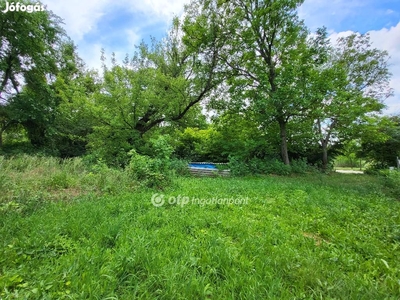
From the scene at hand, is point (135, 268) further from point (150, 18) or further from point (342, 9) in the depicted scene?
point (342, 9)

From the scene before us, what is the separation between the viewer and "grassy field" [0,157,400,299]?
A: 4.63 feet

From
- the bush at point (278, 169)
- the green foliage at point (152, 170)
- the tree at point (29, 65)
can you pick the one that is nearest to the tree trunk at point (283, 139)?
the bush at point (278, 169)

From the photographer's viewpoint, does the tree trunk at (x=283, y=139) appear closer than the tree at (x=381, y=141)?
Yes

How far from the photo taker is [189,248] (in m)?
1.97

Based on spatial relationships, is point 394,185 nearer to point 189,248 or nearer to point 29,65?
point 189,248

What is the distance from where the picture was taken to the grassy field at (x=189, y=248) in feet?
4.63

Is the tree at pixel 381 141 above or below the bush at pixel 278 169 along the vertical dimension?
above

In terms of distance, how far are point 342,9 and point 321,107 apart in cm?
406

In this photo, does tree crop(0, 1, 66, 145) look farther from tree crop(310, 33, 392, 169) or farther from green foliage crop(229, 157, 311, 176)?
tree crop(310, 33, 392, 169)

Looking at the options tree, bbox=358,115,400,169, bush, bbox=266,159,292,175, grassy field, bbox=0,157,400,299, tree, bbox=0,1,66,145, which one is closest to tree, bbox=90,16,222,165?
tree, bbox=0,1,66,145

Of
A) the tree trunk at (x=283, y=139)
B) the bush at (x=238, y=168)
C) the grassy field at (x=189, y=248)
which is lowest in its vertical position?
the grassy field at (x=189, y=248)

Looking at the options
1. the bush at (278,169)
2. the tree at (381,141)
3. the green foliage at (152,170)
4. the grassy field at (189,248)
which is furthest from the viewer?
the tree at (381,141)

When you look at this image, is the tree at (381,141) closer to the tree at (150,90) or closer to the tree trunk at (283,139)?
the tree trunk at (283,139)

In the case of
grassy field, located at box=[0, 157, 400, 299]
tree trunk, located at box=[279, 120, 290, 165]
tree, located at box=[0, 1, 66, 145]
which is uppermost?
tree, located at box=[0, 1, 66, 145]
